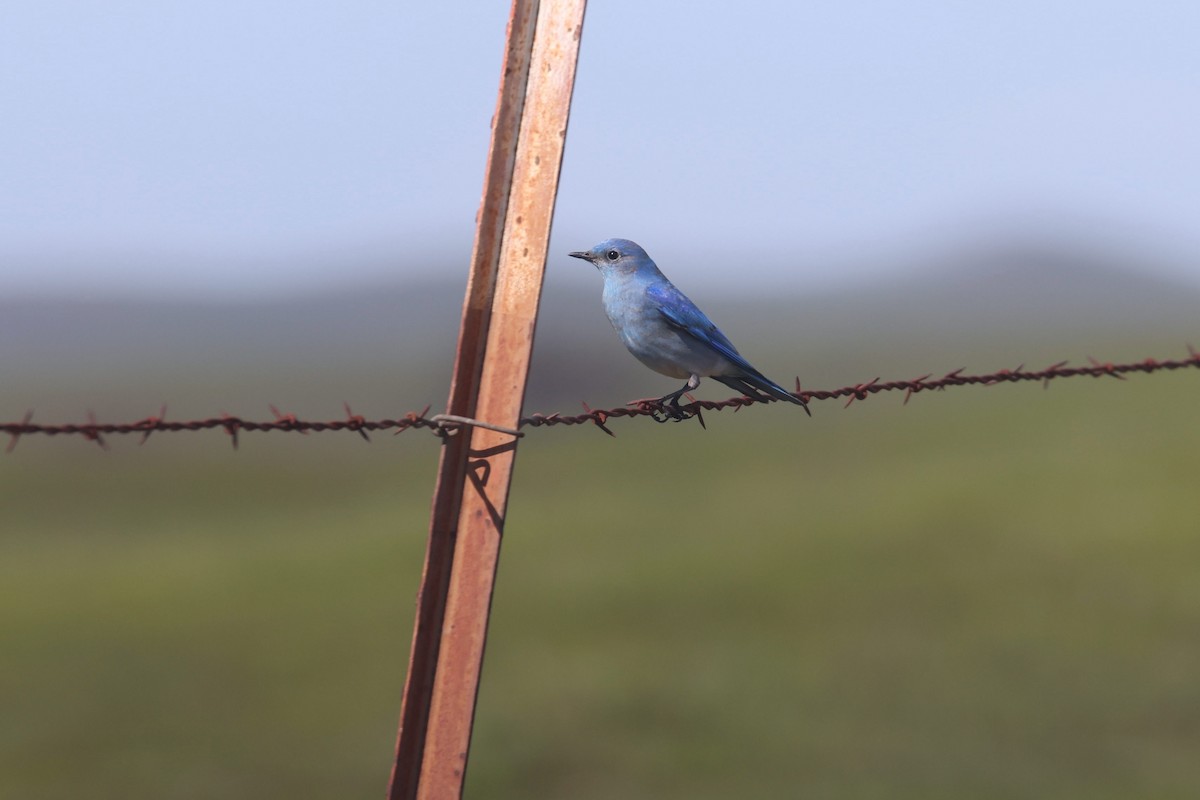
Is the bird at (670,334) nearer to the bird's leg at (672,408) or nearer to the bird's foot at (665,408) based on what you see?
the bird's leg at (672,408)

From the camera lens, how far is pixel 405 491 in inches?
2953

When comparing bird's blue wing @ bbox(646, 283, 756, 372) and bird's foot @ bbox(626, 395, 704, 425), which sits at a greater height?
bird's blue wing @ bbox(646, 283, 756, 372)

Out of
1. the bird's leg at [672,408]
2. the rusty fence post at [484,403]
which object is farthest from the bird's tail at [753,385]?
the rusty fence post at [484,403]

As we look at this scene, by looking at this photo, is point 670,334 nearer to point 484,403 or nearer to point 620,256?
point 620,256

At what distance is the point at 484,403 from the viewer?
4590 millimetres

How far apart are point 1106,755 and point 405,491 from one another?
56841mm

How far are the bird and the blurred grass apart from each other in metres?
12.1

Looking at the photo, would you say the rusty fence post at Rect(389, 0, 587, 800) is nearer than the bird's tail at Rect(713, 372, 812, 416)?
Yes

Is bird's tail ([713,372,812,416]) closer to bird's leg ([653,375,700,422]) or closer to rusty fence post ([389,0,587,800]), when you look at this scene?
bird's leg ([653,375,700,422])

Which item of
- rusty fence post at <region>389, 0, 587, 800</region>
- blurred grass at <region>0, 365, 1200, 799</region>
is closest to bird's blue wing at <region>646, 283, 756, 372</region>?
rusty fence post at <region>389, 0, 587, 800</region>

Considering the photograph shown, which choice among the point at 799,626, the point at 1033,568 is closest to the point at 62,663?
the point at 799,626

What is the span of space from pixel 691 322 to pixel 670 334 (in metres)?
0.15

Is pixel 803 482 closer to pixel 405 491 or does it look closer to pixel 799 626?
pixel 405 491

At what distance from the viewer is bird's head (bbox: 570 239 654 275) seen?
901 centimetres
